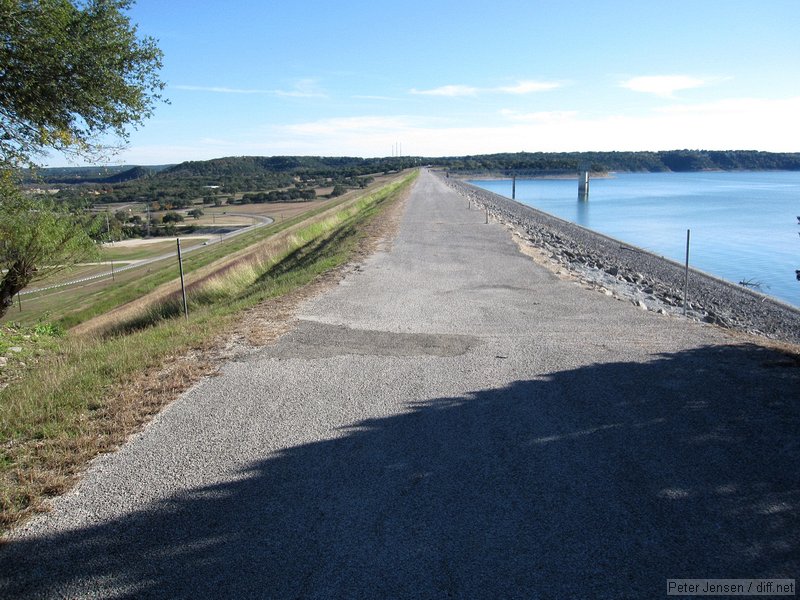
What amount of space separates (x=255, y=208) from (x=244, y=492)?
252 ft

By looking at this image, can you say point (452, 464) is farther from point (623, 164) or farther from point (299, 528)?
point (623, 164)

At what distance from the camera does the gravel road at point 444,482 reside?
11.0 feet

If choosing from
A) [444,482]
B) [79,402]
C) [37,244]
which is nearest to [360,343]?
[79,402]

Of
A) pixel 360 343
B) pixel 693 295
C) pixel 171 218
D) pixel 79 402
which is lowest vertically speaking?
pixel 693 295

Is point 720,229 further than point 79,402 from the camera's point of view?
Yes

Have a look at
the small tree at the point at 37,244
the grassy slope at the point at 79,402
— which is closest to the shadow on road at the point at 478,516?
the grassy slope at the point at 79,402

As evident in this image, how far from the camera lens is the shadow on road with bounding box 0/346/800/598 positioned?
330 centimetres

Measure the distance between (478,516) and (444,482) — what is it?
0.49m

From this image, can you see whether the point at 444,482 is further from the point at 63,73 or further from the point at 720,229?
the point at 720,229

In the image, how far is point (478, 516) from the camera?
3.86m

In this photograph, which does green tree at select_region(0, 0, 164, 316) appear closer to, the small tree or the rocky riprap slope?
the small tree

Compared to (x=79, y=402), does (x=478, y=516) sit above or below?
below

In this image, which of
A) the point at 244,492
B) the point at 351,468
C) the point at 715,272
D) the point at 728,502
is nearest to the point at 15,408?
the point at 244,492

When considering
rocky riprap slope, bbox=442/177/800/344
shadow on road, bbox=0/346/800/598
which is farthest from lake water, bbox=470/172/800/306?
shadow on road, bbox=0/346/800/598
